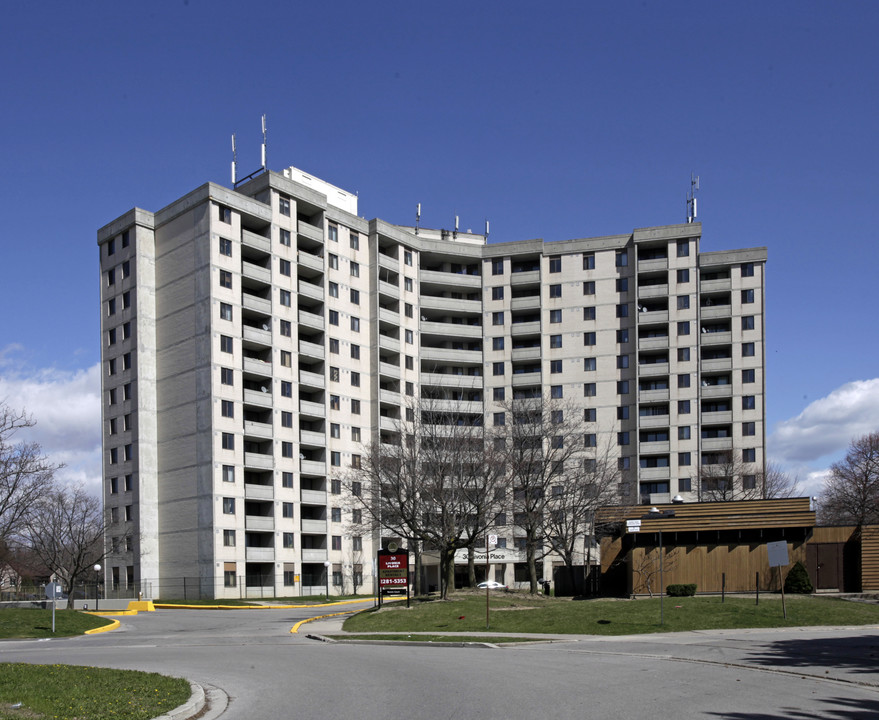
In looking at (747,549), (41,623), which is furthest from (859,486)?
(41,623)

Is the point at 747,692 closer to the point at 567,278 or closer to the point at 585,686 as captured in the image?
the point at 585,686

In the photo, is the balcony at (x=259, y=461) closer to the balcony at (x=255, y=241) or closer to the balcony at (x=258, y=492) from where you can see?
the balcony at (x=258, y=492)

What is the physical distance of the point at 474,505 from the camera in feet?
150

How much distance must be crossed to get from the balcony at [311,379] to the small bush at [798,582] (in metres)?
52.0

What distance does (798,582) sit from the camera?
38.3 meters

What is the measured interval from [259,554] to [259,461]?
24.9 ft

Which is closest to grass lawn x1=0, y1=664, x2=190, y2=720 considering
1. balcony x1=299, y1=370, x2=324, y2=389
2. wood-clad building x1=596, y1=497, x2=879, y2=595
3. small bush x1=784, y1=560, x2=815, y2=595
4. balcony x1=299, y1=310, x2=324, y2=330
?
wood-clad building x1=596, y1=497, x2=879, y2=595

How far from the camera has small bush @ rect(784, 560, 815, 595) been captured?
38.3m

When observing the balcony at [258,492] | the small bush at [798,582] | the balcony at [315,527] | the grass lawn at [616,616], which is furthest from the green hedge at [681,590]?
the balcony at [315,527]

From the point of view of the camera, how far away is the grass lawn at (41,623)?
36.2 m

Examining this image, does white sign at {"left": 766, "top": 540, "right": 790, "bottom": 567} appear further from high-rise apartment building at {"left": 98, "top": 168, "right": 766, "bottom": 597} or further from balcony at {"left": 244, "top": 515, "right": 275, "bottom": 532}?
balcony at {"left": 244, "top": 515, "right": 275, "bottom": 532}

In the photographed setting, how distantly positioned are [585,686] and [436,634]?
13.5 meters

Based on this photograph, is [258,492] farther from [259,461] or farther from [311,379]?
[311,379]

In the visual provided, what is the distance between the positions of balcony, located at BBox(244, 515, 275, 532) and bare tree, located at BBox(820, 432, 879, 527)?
152 ft
